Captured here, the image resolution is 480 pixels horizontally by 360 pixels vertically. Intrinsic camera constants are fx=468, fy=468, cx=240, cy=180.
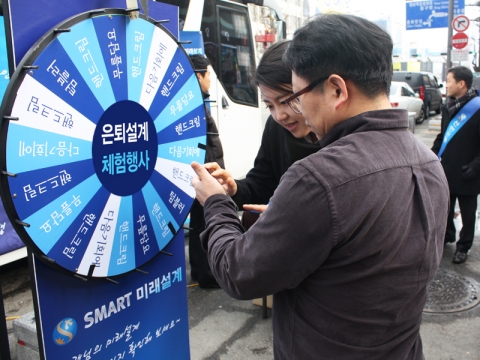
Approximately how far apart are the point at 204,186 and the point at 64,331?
2.07ft

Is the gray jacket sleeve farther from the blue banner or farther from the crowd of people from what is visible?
the blue banner

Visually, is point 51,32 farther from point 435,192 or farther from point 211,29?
point 211,29

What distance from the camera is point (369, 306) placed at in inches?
43.8

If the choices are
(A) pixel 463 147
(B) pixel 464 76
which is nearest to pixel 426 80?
(B) pixel 464 76

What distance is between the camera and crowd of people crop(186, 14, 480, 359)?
3.34ft

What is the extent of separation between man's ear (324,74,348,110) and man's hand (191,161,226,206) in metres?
0.45

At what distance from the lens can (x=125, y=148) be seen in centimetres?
148

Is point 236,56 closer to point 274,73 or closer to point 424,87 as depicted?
point 274,73

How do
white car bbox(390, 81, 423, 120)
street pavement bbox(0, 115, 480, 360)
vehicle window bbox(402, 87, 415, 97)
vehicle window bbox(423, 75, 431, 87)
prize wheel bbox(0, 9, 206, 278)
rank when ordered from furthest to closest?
vehicle window bbox(423, 75, 431, 87)
vehicle window bbox(402, 87, 415, 97)
white car bbox(390, 81, 423, 120)
street pavement bbox(0, 115, 480, 360)
prize wheel bbox(0, 9, 206, 278)

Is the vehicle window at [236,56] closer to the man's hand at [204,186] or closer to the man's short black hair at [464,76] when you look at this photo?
the man's short black hair at [464,76]

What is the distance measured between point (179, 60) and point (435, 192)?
939mm

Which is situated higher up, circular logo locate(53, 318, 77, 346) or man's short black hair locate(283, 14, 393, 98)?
man's short black hair locate(283, 14, 393, 98)

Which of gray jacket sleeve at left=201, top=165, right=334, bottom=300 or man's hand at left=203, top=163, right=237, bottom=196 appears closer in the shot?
gray jacket sleeve at left=201, top=165, right=334, bottom=300

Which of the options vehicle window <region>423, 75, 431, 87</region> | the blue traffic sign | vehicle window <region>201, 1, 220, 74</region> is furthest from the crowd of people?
the blue traffic sign
